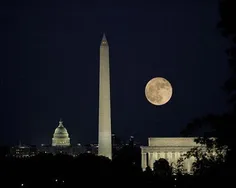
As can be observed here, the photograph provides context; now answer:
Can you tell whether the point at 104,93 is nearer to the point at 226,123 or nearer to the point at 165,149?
the point at 165,149

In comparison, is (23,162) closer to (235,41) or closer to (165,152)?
(165,152)

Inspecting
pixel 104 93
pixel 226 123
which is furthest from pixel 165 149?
pixel 226 123

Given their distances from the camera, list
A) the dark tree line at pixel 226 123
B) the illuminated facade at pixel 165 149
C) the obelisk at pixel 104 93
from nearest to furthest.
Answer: the dark tree line at pixel 226 123, the obelisk at pixel 104 93, the illuminated facade at pixel 165 149

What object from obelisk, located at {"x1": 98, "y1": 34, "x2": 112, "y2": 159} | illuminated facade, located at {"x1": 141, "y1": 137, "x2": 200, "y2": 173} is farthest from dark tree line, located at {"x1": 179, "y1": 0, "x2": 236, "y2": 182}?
illuminated facade, located at {"x1": 141, "y1": 137, "x2": 200, "y2": 173}

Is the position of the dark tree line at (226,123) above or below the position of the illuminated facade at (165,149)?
below

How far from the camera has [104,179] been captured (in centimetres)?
6619

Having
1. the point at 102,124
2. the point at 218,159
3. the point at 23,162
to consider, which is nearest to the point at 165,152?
the point at 102,124

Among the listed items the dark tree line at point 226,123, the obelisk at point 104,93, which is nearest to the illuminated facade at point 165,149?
the obelisk at point 104,93

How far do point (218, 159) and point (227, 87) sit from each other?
6.35 ft

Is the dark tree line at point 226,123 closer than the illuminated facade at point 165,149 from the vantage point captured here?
Yes

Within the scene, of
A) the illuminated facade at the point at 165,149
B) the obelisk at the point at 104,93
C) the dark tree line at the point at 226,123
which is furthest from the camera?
A: the illuminated facade at the point at 165,149

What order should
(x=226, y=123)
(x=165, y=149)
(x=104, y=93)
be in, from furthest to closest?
(x=165, y=149), (x=104, y=93), (x=226, y=123)

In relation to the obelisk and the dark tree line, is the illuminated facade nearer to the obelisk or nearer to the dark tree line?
the obelisk

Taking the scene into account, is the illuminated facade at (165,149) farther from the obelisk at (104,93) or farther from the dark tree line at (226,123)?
the dark tree line at (226,123)
